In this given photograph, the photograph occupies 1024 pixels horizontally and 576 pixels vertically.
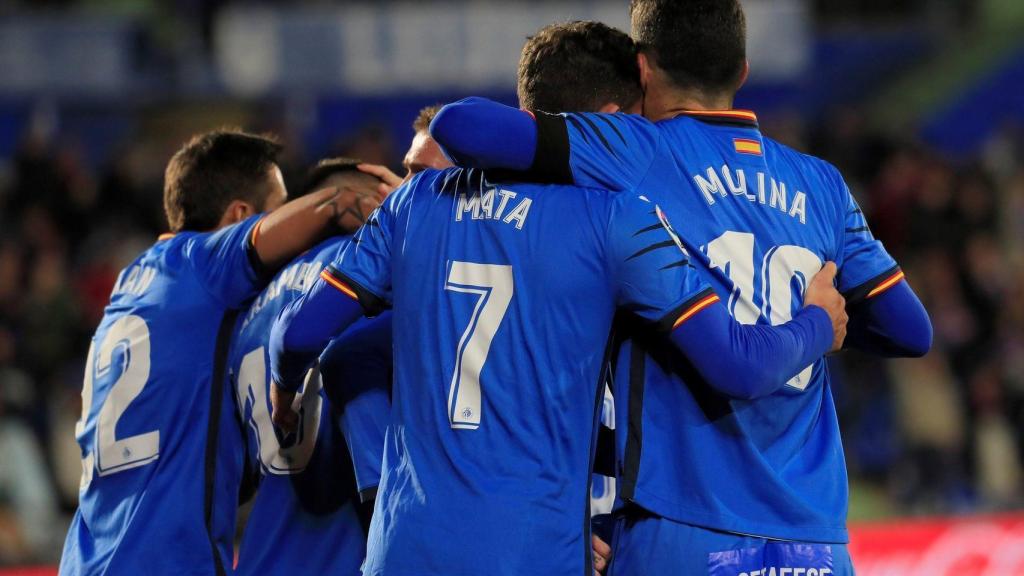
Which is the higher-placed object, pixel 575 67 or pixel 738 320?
pixel 575 67

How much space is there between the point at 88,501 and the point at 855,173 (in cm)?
1031

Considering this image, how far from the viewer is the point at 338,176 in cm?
392

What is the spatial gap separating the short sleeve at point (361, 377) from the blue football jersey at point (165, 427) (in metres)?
0.45

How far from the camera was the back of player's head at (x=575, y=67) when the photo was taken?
321 cm

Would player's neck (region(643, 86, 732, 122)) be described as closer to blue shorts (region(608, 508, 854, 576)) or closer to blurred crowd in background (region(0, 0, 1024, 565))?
blue shorts (region(608, 508, 854, 576))

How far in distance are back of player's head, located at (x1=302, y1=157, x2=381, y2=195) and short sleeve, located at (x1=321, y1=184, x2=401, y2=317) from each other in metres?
0.71

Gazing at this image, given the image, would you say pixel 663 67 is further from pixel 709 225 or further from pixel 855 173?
pixel 855 173

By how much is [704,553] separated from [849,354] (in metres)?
8.71

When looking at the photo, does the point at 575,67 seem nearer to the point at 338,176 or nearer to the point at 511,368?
the point at 511,368

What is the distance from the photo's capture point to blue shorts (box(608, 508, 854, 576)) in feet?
9.65

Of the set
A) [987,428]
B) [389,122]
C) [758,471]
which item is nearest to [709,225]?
[758,471]

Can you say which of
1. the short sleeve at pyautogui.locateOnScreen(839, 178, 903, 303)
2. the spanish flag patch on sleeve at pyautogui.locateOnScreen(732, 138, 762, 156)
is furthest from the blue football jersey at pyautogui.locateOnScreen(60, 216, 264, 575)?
the short sleeve at pyautogui.locateOnScreen(839, 178, 903, 303)

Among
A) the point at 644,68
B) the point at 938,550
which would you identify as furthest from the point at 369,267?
the point at 938,550

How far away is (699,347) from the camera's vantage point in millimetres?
2852
